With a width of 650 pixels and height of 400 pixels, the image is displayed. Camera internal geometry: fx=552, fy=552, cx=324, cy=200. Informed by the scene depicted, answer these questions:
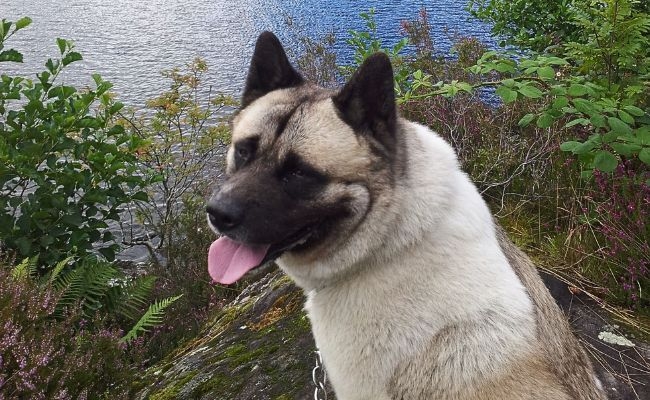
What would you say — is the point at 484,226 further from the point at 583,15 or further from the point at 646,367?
the point at 583,15

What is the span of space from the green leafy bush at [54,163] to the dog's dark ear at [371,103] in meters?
3.10

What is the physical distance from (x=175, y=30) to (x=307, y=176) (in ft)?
49.2

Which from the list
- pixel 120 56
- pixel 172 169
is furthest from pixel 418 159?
pixel 120 56

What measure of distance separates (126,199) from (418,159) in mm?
3575

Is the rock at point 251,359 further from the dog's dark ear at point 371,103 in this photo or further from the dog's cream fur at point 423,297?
the dog's dark ear at point 371,103

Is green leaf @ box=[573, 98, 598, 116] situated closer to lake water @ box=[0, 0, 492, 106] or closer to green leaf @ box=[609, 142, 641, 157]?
green leaf @ box=[609, 142, 641, 157]

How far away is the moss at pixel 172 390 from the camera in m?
3.51

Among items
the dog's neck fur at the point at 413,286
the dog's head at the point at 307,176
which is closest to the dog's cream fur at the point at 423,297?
the dog's neck fur at the point at 413,286

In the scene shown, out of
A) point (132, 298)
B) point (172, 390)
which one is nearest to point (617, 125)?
point (172, 390)

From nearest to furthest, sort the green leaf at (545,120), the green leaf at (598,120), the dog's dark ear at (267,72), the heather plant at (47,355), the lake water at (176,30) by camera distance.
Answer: the heather plant at (47,355)
the dog's dark ear at (267,72)
the green leaf at (598,120)
the green leaf at (545,120)
the lake water at (176,30)

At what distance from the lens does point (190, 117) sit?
300 inches

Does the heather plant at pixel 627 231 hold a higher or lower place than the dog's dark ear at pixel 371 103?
lower

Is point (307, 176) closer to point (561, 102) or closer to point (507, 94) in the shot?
point (507, 94)

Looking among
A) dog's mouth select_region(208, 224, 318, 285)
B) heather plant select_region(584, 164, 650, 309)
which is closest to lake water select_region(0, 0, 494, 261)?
heather plant select_region(584, 164, 650, 309)
